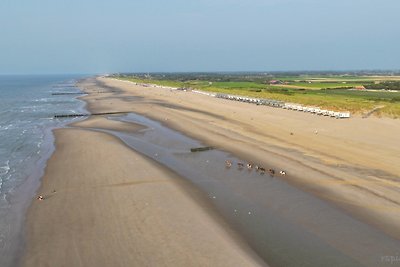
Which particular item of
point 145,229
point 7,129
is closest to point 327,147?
point 145,229

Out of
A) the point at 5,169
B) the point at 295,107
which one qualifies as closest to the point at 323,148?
the point at 5,169

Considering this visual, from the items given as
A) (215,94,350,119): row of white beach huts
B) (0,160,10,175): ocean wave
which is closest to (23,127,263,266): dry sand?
(0,160,10,175): ocean wave

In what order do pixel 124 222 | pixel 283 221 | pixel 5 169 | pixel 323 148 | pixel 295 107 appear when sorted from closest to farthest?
pixel 124 222 < pixel 283 221 < pixel 5 169 < pixel 323 148 < pixel 295 107

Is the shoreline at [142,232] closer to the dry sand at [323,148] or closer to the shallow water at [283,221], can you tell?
the shallow water at [283,221]

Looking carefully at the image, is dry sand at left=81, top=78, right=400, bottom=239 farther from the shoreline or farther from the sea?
the sea

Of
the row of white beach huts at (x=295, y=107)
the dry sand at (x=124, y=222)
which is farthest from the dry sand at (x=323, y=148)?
the dry sand at (x=124, y=222)

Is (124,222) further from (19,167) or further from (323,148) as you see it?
(323,148)
